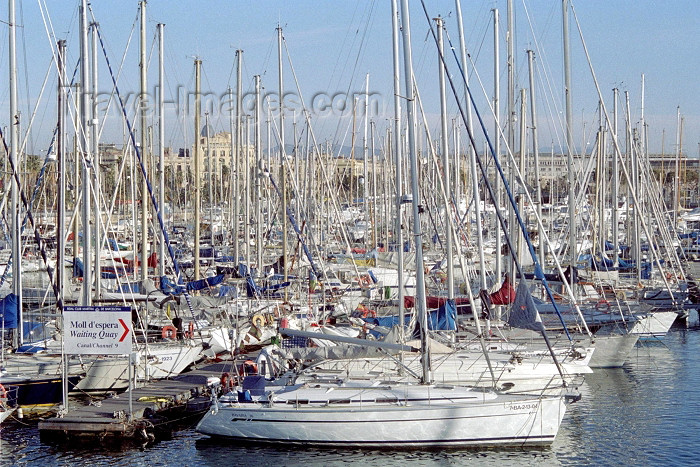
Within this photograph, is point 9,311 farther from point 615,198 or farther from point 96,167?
point 615,198

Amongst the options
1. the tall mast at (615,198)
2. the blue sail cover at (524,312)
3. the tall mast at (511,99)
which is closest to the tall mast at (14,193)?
the blue sail cover at (524,312)

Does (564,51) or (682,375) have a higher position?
(564,51)

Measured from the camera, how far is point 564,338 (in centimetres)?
3234

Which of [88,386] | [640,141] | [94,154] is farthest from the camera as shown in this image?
[640,141]

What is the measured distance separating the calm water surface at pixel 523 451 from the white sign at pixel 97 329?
7.80ft

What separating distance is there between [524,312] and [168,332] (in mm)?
11614

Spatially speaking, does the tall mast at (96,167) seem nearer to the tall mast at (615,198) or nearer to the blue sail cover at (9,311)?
the blue sail cover at (9,311)

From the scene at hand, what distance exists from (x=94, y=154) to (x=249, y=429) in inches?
433

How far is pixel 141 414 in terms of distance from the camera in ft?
84.0

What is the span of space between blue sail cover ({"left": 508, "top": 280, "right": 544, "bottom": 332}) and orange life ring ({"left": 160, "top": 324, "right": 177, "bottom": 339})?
11.0m

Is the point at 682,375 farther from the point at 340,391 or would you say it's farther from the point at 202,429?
the point at 202,429

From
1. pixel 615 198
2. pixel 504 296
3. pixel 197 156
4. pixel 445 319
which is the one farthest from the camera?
pixel 615 198

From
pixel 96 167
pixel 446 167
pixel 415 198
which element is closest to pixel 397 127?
pixel 415 198

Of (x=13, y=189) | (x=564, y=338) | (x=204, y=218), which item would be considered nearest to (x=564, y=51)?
(x=564, y=338)
